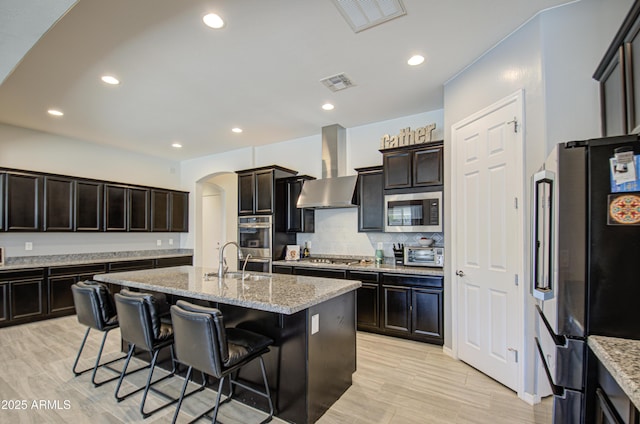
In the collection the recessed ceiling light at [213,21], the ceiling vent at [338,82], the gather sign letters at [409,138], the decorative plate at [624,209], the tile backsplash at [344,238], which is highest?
the recessed ceiling light at [213,21]

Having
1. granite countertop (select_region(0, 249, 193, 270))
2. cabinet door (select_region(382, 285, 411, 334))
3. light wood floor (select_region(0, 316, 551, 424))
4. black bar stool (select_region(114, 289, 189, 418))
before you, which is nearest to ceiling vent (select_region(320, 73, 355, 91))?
cabinet door (select_region(382, 285, 411, 334))

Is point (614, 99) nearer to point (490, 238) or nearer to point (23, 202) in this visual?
point (490, 238)

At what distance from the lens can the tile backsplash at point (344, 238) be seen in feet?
14.6

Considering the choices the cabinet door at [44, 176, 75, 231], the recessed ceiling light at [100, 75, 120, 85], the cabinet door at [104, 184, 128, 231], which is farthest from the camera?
the cabinet door at [104, 184, 128, 231]

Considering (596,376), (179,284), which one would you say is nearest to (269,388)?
(179,284)

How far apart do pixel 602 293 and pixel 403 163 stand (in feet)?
9.30

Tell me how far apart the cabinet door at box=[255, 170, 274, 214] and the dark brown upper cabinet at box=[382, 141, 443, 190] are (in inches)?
78.1

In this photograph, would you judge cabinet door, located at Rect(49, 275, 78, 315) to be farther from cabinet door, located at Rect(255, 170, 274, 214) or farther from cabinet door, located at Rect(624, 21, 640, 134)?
cabinet door, located at Rect(624, 21, 640, 134)

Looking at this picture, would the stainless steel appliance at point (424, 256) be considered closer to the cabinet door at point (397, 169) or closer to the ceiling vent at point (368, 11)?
the cabinet door at point (397, 169)

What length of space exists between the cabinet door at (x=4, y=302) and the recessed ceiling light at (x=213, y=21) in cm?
472

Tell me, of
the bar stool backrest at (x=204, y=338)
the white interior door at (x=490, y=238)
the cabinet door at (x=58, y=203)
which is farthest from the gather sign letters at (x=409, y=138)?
the cabinet door at (x=58, y=203)

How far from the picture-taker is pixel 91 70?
3.03 meters

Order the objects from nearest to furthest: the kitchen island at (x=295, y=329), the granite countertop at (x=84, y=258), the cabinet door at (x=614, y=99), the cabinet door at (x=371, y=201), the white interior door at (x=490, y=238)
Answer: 1. the cabinet door at (x=614, y=99)
2. the kitchen island at (x=295, y=329)
3. the white interior door at (x=490, y=238)
4. the cabinet door at (x=371, y=201)
5. the granite countertop at (x=84, y=258)

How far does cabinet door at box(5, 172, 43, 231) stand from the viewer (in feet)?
14.2
